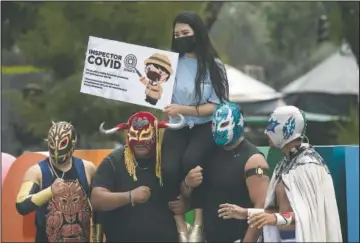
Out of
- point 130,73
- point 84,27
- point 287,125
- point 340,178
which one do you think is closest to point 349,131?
point 84,27

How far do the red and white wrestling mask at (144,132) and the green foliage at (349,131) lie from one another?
4128mm

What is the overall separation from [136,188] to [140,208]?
0.14m

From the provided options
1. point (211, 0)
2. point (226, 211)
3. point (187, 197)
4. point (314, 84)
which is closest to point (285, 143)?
point (226, 211)

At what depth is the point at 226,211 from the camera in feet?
14.2

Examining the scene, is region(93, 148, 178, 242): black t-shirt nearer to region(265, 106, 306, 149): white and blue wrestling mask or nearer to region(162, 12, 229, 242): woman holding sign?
region(162, 12, 229, 242): woman holding sign

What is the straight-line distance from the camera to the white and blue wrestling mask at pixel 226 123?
15.3 feet

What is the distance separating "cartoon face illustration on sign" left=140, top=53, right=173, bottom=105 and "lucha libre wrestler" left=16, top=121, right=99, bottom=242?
54 cm

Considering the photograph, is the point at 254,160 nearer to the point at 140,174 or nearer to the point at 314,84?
the point at 140,174

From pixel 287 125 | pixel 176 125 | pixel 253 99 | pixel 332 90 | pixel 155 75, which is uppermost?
pixel 332 90

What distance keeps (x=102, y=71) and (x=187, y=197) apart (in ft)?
3.07

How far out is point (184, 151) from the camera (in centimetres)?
484

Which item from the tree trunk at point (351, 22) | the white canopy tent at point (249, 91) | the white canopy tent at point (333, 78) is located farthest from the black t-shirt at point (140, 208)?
the white canopy tent at point (333, 78)

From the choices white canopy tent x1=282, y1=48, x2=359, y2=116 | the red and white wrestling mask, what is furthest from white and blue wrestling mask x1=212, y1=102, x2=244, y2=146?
white canopy tent x1=282, y1=48, x2=359, y2=116

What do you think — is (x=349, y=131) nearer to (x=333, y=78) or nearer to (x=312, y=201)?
(x=333, y=78)
